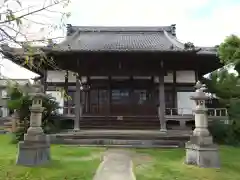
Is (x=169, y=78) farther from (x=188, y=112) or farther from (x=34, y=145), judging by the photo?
(x=34, y=145)

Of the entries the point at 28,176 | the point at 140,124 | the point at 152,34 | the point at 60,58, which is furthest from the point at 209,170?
the point at 152,34

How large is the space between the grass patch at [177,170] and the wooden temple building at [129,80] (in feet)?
17.1

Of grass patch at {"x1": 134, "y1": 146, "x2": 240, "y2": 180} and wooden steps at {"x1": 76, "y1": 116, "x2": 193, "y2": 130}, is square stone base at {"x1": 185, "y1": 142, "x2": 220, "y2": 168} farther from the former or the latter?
wooden steps at {"x1": 76, "y1": 116, "x2": 193, "y2": 130}

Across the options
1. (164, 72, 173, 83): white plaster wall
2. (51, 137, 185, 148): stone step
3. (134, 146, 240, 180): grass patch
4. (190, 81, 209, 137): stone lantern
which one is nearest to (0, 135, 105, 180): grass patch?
(134, 146, 240, 180): grass patch

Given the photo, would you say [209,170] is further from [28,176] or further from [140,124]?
[140,124]

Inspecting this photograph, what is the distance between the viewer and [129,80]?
17.5 meters

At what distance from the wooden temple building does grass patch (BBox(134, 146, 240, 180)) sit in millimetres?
5221

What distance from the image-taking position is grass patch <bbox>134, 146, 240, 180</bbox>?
6.70 m

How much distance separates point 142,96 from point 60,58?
6382 mm

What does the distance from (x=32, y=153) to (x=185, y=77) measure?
1286cm

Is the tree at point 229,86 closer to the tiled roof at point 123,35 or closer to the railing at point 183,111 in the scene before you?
the railing at point 183,111

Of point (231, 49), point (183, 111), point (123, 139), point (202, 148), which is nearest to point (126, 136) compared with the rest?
point (123, 139)

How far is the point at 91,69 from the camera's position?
1540 cm

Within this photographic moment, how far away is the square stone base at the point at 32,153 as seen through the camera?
7.68 m
